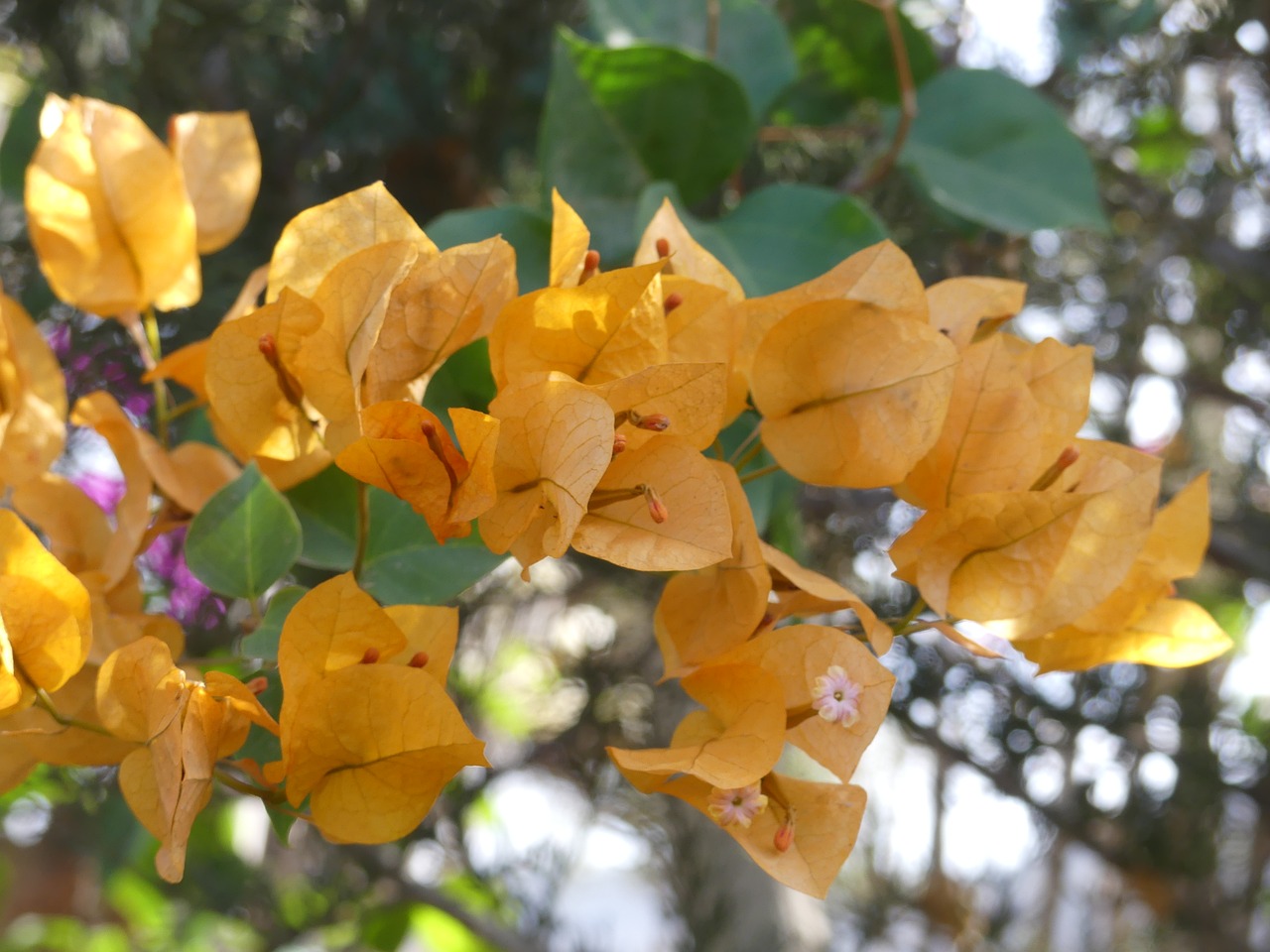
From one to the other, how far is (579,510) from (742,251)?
206 millimetres

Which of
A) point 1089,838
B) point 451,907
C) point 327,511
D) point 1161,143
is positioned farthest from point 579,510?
point 1161,143

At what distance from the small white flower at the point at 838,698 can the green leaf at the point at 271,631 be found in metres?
0.10

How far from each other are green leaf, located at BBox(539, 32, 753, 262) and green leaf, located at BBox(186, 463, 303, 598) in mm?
178

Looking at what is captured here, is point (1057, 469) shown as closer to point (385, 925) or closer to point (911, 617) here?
Answer: point (911, 617)

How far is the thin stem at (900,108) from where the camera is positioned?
15.6 inches

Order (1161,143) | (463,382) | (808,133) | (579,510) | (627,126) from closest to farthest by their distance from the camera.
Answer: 1. (579,510)
2. (463,382)
3. (627,126)
4. (808,133)
5. (1161,143)

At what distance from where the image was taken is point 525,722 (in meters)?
0.89

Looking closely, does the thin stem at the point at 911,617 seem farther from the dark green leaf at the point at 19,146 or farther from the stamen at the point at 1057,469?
the dark green leaf at the point at 19,146

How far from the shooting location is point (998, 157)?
0.42 m

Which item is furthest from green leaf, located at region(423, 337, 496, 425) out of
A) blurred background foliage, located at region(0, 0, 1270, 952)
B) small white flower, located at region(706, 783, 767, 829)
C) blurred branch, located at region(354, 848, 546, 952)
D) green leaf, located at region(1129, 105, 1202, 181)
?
green leaf, located at region(1129, 105, 1202, 181)

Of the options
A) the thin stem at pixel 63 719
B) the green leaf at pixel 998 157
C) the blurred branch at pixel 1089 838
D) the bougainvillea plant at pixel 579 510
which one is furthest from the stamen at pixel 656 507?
the blurred branch at pixel 1089 838

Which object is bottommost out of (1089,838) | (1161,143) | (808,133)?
(1089,838)

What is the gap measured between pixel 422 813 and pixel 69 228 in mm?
171

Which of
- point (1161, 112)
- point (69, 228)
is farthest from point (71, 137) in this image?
point (1161, 112)
